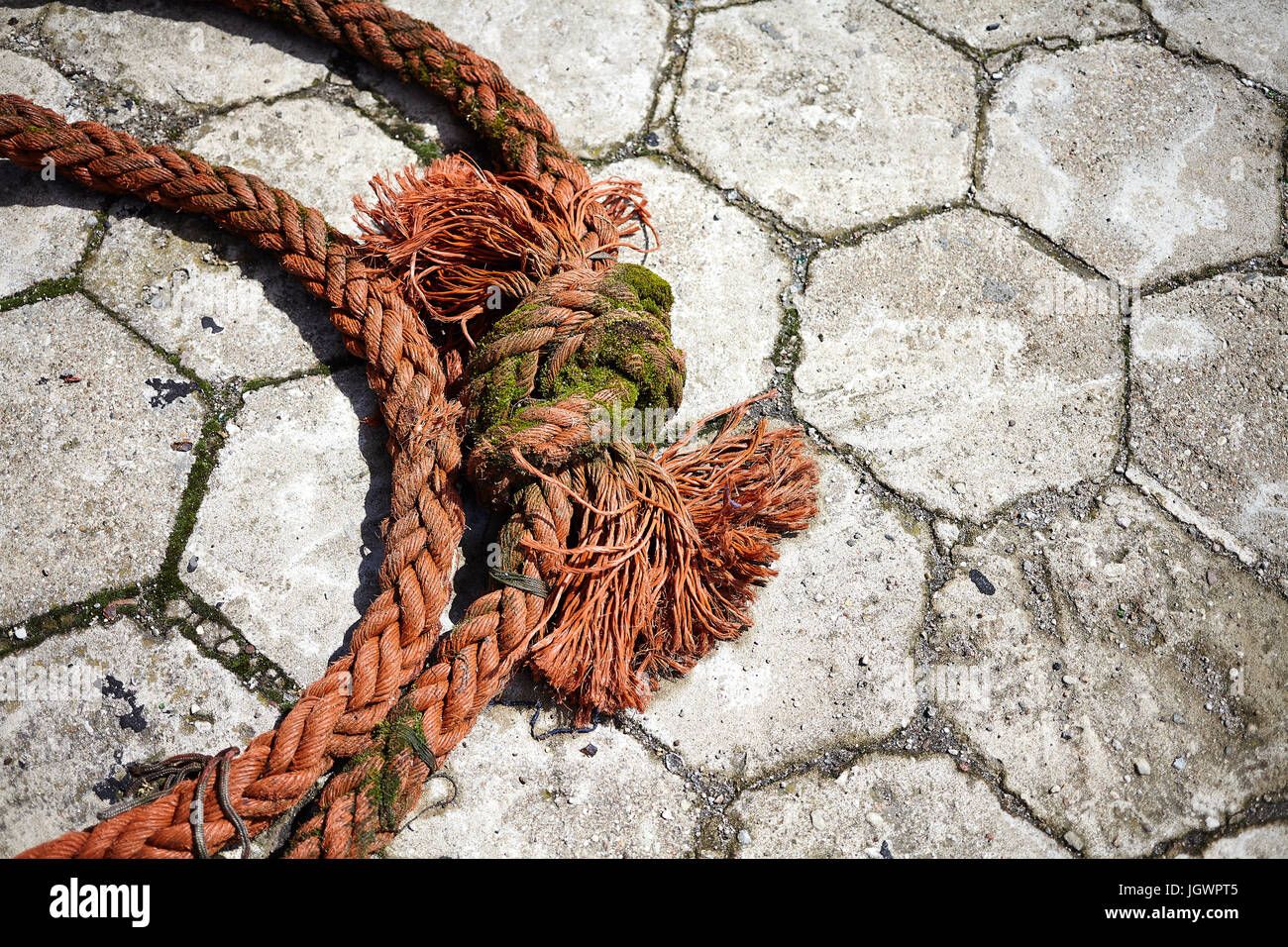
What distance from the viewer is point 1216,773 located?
4.78 feet

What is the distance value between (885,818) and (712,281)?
39.9 inches

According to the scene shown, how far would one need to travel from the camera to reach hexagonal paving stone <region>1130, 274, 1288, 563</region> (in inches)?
65.4

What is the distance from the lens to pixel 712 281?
1.83m

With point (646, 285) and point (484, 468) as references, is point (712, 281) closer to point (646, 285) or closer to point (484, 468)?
point (646, 285)

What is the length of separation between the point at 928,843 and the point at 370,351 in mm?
1204

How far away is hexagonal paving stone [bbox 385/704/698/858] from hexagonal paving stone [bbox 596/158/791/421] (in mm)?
620

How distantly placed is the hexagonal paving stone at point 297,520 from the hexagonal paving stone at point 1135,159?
1.36 meters

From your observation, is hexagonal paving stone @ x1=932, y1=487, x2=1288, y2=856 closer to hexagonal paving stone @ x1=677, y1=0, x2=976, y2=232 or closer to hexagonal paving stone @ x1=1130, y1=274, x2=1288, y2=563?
hexagonal paving stone @ x1=1130, y1=274, x2=1288, y2=563

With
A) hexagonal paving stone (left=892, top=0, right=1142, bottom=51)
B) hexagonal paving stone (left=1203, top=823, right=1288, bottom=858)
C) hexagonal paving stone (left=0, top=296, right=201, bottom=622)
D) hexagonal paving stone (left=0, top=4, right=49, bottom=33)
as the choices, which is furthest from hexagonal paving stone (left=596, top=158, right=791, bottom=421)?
hexagonal paving stone (left=0, top=4, right=49, bottom=33)

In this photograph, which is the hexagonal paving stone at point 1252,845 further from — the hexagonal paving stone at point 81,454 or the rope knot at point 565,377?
the hexagonal paving stone at point 81,454

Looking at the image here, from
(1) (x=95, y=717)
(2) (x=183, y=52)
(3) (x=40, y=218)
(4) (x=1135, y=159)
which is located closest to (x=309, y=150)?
(2) (x=183, y=52)

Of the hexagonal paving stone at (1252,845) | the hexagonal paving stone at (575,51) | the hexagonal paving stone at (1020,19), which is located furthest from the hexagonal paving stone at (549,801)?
the hexagonal paving stone at (1020,19)
